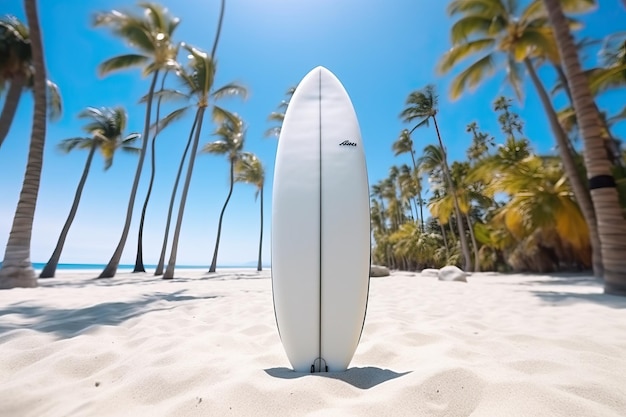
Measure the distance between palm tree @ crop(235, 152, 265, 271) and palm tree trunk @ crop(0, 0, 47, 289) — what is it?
1354 centimetres

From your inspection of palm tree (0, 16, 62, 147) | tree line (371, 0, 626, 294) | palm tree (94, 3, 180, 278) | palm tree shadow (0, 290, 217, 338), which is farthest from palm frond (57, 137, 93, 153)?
tree line (371, 0, 626, 294)

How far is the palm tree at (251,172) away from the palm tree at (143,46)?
357 inches

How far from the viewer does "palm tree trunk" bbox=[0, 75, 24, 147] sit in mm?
9805

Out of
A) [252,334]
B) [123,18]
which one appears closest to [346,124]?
[252,334]

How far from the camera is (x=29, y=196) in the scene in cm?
555

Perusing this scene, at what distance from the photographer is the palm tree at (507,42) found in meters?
8.18

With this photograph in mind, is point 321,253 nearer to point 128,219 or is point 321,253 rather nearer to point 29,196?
point 29,196

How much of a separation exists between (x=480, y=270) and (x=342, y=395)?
17.1 m

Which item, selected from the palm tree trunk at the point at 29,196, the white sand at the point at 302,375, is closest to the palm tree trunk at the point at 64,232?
the palm tree trunk at the point at 29,196

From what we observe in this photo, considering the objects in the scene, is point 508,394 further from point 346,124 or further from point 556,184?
point 556,184

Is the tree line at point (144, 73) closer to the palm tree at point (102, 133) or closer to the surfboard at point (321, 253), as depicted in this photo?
the palm tree at point (102, 133)

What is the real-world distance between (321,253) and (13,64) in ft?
47.2

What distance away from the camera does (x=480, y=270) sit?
50.8 ft

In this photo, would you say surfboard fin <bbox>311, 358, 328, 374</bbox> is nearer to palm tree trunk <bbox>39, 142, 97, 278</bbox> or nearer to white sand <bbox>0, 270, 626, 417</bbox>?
white sand <bbox>0, 270, 626, 417</bbox>
